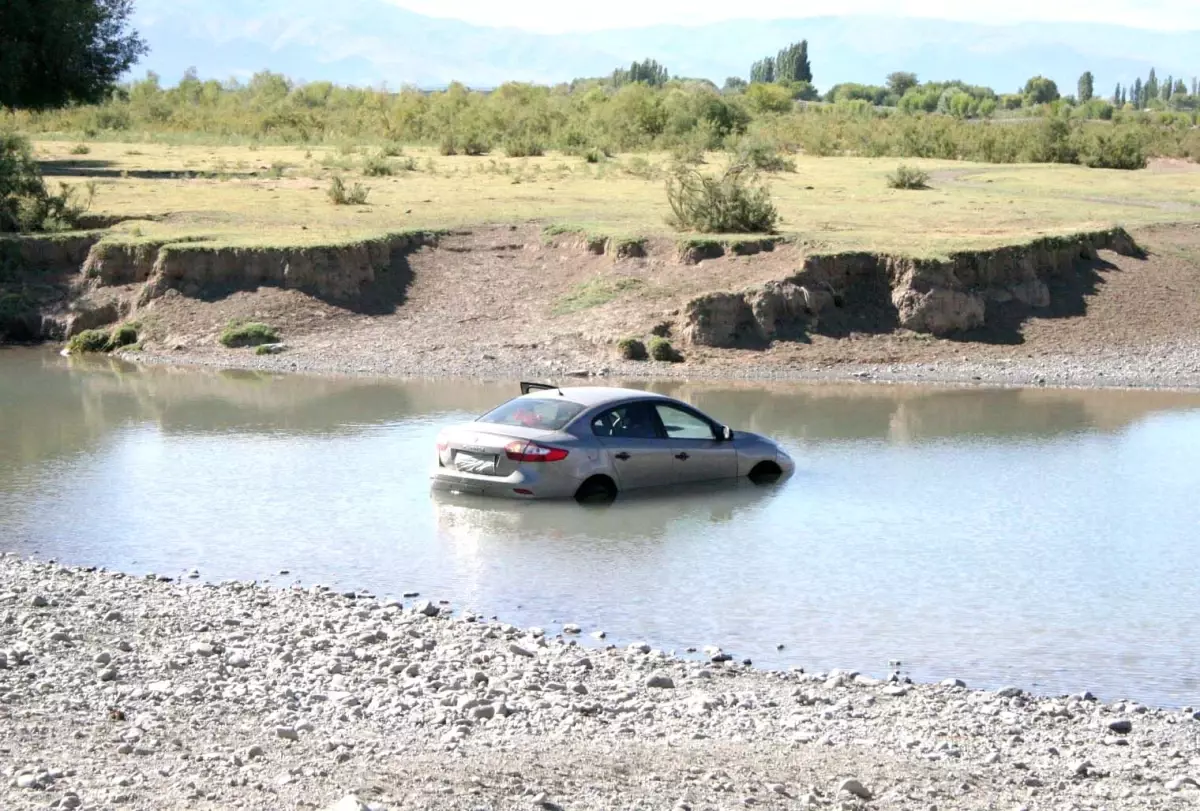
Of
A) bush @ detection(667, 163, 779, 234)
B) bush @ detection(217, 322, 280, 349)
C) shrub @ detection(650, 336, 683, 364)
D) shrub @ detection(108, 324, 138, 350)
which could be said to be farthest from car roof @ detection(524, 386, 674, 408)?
bush @ detection(667, 163, 779, 234)

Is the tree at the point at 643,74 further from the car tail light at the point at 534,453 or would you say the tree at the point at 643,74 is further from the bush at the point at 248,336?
the car tail light at the point at 534,453

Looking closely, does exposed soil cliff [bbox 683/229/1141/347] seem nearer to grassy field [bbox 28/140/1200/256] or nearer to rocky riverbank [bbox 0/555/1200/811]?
grassy field [bbox 28/140/1200/256]

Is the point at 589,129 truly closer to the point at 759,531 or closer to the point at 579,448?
the point at 579,448

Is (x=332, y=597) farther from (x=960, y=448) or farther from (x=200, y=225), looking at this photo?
(x=200, y=225)

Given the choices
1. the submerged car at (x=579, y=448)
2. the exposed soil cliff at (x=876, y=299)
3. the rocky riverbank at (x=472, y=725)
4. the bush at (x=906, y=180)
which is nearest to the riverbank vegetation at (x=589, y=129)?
the bush at (x=906, y=180)

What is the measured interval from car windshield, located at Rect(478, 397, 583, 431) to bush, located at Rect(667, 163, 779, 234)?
18.1 meters

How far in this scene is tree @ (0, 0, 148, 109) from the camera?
41.8 meters

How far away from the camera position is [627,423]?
1672cm

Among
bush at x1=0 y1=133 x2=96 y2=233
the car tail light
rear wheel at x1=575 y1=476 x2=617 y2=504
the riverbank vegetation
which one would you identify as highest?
the riverbank vegetation

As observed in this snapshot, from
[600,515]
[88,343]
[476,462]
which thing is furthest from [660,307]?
[600,515]

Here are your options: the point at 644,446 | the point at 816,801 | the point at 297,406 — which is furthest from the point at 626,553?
the point at 297,406

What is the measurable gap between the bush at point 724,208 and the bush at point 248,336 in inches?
365

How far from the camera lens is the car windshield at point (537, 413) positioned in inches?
639

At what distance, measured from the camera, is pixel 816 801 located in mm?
7414
